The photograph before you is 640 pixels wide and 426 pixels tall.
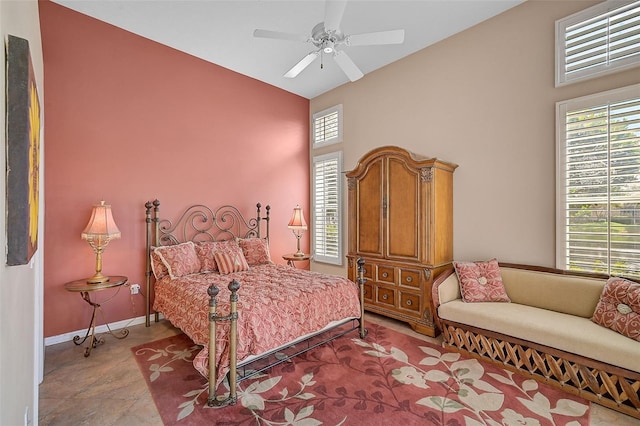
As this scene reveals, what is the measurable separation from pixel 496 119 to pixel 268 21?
299 cm

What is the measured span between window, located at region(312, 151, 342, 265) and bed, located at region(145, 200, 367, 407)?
1082 mm

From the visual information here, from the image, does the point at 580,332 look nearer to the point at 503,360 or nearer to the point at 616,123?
the point at 503,360

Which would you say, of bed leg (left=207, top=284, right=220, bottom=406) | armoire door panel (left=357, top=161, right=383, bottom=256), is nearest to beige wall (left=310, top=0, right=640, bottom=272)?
armoire door panel (left=357, top=161, right=383, bottom=256)

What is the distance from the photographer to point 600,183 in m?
2.89

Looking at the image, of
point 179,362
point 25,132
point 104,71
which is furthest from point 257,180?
point 25,132

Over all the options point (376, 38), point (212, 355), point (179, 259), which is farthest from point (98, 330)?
point (376, 38)

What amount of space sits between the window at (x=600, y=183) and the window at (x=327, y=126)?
3262 mm

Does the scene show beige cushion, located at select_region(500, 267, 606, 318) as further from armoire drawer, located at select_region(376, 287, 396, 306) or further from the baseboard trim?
the baseboard trim

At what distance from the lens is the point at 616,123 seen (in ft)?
9.23

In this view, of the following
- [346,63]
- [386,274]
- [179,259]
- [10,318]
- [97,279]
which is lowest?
[386,274]

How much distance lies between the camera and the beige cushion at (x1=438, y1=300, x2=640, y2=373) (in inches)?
88.5

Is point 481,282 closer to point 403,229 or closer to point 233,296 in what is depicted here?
point 403,229

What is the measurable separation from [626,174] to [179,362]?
4571 mm

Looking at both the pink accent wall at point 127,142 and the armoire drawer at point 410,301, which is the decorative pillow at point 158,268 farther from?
the armoire drawer at point 410,301
